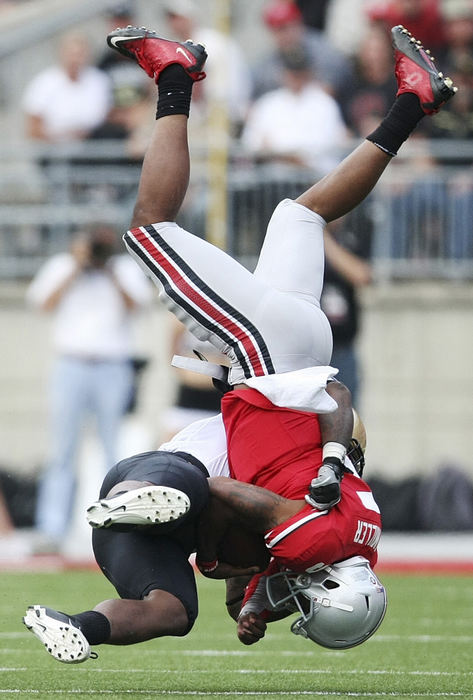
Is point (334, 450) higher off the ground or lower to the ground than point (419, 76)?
lower

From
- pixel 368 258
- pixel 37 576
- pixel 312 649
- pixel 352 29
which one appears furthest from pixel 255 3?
pixel 312 649

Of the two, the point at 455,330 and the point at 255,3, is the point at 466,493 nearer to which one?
the point at 455,330

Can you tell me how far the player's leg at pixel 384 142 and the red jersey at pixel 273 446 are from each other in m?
0.87

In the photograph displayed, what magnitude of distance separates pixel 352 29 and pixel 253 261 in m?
2.82

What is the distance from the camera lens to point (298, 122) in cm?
1362

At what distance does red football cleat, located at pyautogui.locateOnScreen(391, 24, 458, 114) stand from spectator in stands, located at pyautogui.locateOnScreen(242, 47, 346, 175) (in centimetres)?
733

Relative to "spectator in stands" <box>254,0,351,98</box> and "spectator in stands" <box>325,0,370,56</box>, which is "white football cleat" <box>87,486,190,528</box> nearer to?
"spectator in stands" <box>254,0,351,98</box>

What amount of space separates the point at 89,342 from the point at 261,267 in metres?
5.89

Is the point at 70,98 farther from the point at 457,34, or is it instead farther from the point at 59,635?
the point at 59,635

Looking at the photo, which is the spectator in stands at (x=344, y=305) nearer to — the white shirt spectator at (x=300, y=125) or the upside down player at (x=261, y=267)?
the white shirt spectator at (x=300, y=125)

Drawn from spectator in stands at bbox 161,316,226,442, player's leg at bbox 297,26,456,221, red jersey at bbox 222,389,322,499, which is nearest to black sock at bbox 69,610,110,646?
red jersey at bbox 222,389,322,499

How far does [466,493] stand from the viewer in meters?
12.8

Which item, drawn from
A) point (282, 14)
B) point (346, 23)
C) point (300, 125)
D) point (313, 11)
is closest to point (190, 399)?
point (300, 125)

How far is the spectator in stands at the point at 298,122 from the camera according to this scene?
13469 millimetres
